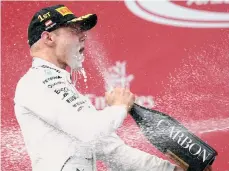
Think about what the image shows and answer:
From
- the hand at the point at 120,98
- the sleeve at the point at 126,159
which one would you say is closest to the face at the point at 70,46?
the hand at the point at 120,98

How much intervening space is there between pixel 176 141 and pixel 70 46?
28.1 inches

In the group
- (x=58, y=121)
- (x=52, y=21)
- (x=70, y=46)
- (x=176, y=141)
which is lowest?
(x=176, y=141)

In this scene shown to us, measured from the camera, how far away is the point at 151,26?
19.7 feet

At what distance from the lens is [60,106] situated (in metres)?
3.56

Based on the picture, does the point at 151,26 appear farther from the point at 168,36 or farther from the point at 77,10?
the point at 77,10

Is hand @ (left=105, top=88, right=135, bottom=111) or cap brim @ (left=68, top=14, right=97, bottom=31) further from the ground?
cap brim @ (left=68, top=14, right=97, bottom=31)

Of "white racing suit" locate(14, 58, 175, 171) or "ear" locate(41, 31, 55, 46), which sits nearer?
"white racing suit" locate(14, 58, 175, 171)

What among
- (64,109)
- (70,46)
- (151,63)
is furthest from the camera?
(151,63)

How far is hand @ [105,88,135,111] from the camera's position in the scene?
11.9 feet

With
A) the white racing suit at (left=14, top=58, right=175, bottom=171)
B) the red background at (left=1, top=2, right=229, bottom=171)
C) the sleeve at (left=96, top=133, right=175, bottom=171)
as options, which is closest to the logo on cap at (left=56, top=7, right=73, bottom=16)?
the white racing suit at (left=14, top=58, right=175, bottom=171)

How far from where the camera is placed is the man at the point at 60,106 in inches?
140

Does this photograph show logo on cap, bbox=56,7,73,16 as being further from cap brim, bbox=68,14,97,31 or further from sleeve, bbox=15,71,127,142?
sleeve, bbox=15,71,127,142

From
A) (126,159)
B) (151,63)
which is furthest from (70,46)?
(151,63)

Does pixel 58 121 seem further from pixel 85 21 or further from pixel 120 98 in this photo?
pixel 85 21
